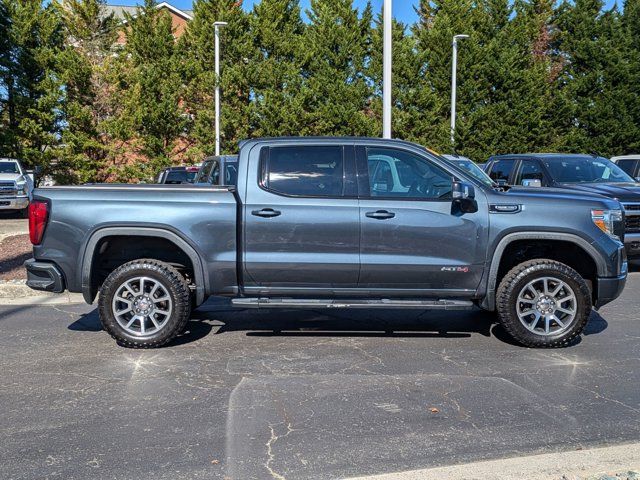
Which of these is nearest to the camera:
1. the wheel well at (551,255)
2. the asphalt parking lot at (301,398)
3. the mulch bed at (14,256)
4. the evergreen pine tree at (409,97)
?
the asphalt parking lot at (301,398)

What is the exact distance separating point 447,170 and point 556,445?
294 cm

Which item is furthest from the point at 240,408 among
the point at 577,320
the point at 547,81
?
the point at 547,81

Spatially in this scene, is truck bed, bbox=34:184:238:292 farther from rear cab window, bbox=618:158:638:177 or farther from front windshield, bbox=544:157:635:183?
rear cab window, bbox=618:158:638:177

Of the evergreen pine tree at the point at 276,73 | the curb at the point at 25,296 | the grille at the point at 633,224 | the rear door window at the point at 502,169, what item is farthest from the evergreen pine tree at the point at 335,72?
the curb at the point at 25,296

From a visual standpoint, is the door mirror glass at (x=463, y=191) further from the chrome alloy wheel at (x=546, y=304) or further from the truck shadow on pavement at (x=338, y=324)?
the truck shadow on pavement at (x=338, y=324)

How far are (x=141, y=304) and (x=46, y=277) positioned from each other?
929 mm

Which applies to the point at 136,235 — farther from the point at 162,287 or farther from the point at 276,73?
the point at 276,73

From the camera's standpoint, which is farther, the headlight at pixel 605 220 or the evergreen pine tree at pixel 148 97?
the evergreen pine tree at pixel 148 97

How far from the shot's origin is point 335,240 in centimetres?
Answer: 625

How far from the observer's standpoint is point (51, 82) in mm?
25016

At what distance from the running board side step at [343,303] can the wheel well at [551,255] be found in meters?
0.74

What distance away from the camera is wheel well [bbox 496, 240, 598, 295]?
6.55 meters

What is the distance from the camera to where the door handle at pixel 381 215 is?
6.23 meters

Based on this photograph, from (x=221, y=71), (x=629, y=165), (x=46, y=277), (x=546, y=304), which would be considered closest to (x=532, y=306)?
(x=546, y=304)
